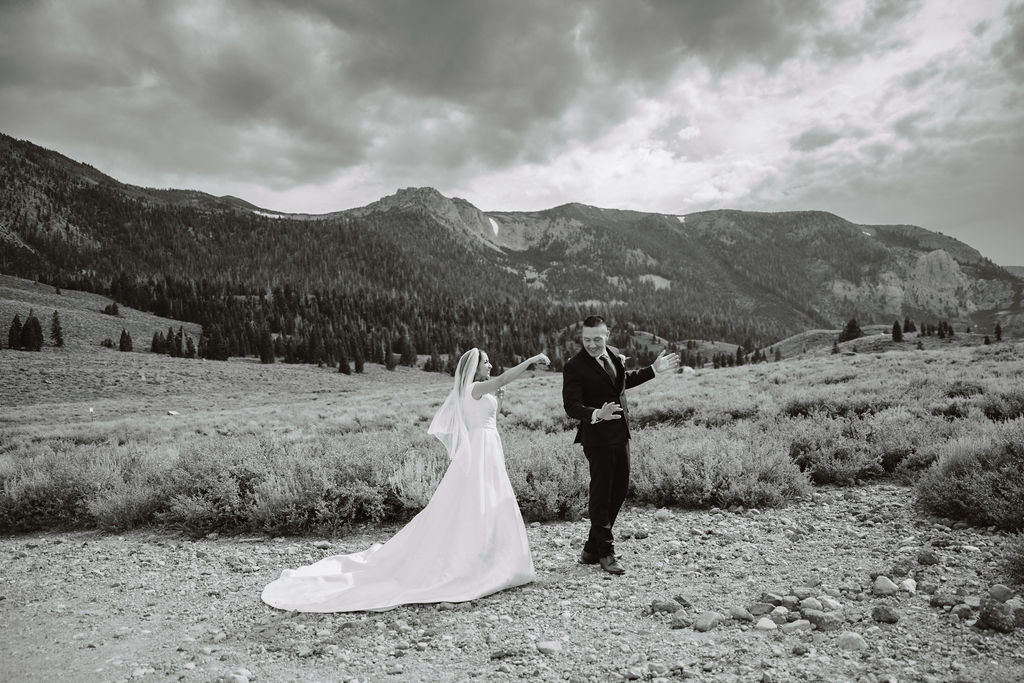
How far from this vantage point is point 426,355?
133375 millimetres

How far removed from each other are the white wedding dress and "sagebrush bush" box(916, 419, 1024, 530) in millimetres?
5059

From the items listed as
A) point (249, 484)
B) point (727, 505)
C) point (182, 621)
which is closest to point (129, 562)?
point (249, 484)

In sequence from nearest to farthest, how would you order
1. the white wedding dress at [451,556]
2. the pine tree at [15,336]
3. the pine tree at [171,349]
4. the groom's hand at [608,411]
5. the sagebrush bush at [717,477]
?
the white wedding dress at [451,556] < the groom's hand at [608,411] < the sagebrush bush at [717,477] < the pine tree at [15,336] < the pine tree at [171,349]

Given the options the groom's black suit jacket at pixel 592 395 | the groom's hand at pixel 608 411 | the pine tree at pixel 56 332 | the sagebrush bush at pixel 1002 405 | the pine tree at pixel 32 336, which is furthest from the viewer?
the pine tree at pixel 56 332

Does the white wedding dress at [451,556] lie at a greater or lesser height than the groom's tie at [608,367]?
lesser

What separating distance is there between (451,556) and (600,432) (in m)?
2.02

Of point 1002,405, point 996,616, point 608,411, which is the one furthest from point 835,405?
point 996,616

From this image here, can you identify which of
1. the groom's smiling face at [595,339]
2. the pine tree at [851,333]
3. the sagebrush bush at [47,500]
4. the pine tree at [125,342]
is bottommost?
the sagebrush bush at [47,500]

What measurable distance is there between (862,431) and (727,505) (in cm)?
407

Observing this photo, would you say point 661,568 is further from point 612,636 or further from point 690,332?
point 690,332

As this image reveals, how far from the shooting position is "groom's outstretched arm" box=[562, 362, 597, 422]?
595cm

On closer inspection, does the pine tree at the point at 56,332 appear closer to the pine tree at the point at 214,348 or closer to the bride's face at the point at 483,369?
the pine tree at the point at 214,348

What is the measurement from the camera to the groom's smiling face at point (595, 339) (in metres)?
6.12

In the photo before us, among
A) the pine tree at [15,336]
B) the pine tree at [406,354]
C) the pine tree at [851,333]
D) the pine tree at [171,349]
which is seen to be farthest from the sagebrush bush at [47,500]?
the pine tree at [851,333]
